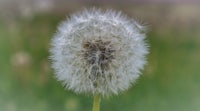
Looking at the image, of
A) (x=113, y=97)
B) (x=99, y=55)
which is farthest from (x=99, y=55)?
(x=113, y=97)

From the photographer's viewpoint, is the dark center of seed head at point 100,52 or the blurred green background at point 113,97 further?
the blurred green background at point 113,97

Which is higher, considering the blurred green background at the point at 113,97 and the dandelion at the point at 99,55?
the blurred green background at the point at 113,97

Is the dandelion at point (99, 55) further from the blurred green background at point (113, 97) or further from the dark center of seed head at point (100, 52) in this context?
the blurred green background at point (113, 97)

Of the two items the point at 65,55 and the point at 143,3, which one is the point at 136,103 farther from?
the point at 65,55

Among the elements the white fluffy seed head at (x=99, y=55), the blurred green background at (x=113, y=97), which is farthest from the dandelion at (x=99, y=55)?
the blurred green background at (x=113, y=97)

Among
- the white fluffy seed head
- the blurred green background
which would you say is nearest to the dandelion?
the white fluffy seed head

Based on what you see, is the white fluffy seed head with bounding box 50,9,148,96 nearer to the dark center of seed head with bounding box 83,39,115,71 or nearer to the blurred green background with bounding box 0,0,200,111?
the dark center of seed head with bounding box 83,39,115,71

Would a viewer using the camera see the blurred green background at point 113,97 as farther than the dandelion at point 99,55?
Yes

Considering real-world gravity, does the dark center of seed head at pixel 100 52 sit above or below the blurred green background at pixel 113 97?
below

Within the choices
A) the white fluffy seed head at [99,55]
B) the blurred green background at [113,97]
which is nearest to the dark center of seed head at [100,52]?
the white fluffy seed head at [99,55]

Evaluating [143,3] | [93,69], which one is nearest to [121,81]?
[93,69]
